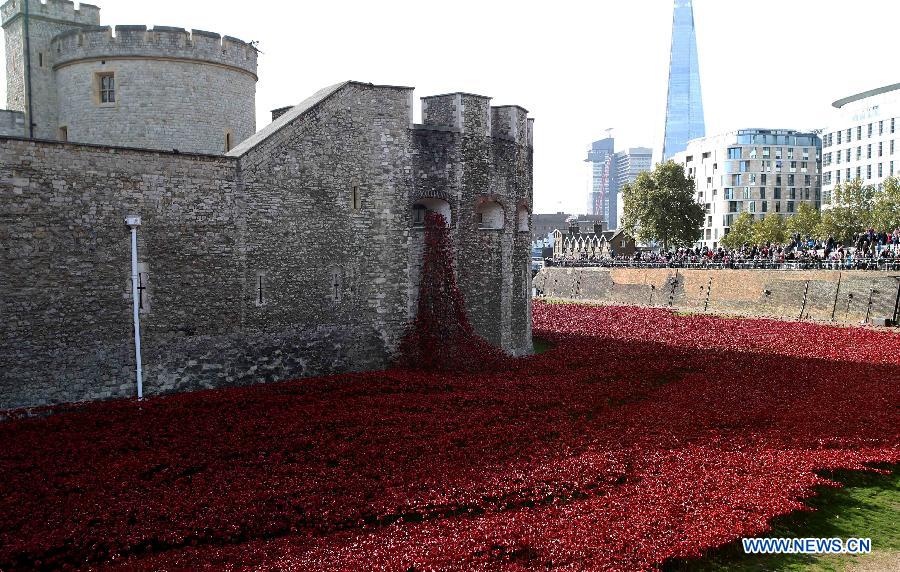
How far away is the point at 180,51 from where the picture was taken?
23.2 meters

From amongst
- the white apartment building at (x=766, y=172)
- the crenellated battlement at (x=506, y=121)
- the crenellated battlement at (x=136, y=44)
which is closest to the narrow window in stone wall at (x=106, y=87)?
the crenellated battlement at (x=136, y=44)

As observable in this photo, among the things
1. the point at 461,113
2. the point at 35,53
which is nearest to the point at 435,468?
the point at 461,113

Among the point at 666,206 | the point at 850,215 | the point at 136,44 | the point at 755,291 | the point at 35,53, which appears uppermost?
the point at 35,53

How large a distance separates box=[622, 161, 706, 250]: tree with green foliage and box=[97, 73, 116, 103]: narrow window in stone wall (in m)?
55.7

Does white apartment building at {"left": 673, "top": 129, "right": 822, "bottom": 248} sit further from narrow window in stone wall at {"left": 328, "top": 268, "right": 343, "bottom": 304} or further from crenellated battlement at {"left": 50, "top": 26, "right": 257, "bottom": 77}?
narrow window in stone wall at {"left": 328, "top": 268, "right": 343, "bottom": 304}

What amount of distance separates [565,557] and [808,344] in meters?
22.4

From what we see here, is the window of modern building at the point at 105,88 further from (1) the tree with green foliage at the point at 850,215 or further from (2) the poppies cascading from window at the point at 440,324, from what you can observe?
(1) the tree with green foliage at the point at 850,215

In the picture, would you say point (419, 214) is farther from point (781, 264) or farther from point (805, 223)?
point (805, 223)

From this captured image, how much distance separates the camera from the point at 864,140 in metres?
83.6

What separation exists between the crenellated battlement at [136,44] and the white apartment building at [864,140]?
69918 millimetres

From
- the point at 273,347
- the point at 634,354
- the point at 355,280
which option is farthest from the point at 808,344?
the point at 273,347

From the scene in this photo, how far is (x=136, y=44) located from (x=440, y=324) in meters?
13.0

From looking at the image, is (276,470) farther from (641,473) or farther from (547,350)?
(547,350)

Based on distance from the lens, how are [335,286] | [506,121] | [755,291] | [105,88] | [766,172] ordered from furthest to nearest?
[766,172]
[755,291]
[506,121]
[105,88]
[335,286]
